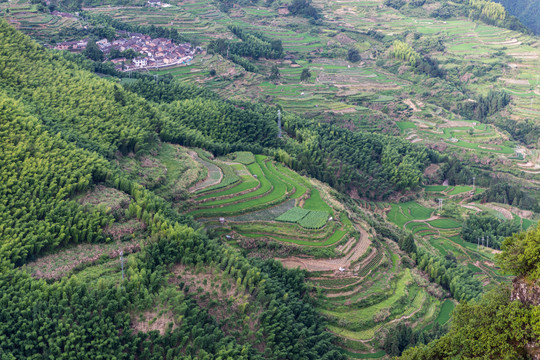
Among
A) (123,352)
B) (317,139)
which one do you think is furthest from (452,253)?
(123,352)

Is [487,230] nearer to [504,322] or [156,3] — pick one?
[504,322]

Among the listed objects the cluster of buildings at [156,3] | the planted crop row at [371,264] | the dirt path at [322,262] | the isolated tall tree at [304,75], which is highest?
the cluster of buildings at [156,3]

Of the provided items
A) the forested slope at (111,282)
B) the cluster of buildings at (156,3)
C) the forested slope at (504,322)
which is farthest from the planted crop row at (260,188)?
the cluster of buildings at (156,3)

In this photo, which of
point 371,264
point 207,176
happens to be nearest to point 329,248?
point 371,264

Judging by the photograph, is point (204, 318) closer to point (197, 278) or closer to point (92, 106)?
point (197, 278)

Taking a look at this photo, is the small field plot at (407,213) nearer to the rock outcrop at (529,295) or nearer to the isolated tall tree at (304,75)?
the rock outcrop at (529,295)

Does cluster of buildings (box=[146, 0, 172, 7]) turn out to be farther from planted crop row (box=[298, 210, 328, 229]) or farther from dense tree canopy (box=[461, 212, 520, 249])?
planted crop row (box=[298, 210, 328, 229])

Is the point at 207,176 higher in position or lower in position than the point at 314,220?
higher

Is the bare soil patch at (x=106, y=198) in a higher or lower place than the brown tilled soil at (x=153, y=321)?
higher
